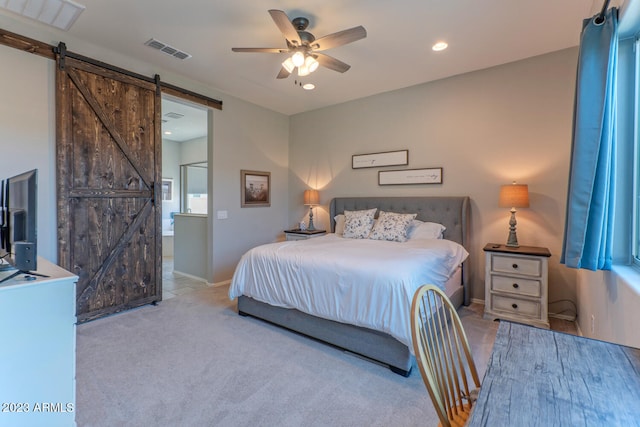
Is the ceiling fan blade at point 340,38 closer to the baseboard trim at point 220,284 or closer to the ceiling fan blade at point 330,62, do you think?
the ceiling fan blade at point 330,62

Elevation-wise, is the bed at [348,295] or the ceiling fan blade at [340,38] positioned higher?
the ceiling fan blade at [340,38]

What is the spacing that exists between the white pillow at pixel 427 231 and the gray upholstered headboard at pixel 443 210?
100 millimetres

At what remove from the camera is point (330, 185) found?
5.11 meters

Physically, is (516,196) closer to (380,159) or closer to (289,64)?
(380,159)

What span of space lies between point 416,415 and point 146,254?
11.1ft

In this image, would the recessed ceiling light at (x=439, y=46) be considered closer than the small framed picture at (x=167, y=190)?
Yes

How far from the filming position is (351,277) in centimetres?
238

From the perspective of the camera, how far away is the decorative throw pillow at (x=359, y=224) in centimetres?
398

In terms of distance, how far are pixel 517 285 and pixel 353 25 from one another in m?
3.04

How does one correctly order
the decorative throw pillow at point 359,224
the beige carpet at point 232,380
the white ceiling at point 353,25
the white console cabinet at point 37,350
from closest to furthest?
the white console cabinet at point 37,350 → the beige carpet at point 232,380 → the white ceiling at point 353,25 → the decorative throw pillow at point 359,224

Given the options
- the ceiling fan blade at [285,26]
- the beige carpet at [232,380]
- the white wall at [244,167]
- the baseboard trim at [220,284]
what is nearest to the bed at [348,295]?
the beige carpet at [232,380]

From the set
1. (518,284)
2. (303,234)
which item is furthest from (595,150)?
(303,234)

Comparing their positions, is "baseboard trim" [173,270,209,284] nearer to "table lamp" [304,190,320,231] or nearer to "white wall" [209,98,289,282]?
A: "white wall" [209,98,289,282]

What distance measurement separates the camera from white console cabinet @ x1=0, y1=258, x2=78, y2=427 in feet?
4.63
